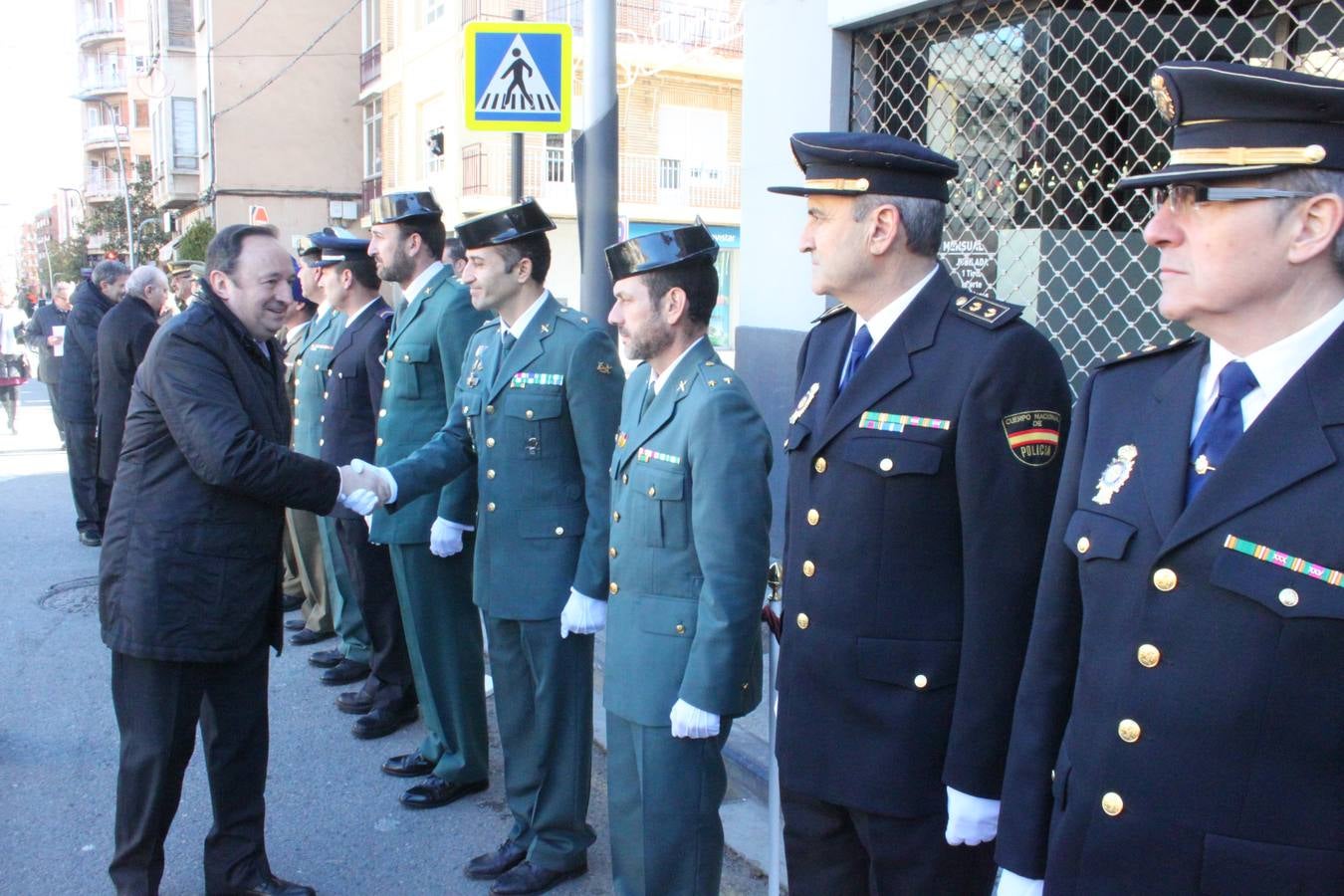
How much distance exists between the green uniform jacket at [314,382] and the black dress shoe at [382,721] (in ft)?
4.50

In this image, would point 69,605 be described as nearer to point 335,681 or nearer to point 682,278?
point 335,681

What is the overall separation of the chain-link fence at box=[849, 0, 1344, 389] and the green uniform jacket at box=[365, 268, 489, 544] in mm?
2133

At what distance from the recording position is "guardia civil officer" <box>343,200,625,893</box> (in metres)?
3.66

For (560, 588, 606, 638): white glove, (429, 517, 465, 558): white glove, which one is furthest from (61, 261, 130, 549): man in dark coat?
(560, 588, 606, 638): white glove

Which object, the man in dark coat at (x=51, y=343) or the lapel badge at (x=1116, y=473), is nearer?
the lapel badge at (x=1116, y=473)

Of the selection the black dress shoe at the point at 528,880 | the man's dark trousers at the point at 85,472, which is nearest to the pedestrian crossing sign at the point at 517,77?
the black dress shoe at the point at 528,880

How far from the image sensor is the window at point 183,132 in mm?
38469

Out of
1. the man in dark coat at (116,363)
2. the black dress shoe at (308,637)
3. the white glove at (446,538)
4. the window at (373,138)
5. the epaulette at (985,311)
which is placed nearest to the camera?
the epaulette at (985,311)

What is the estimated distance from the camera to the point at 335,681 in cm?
582

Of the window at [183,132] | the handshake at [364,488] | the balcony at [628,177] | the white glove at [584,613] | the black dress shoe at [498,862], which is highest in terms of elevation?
the window at [183,132]

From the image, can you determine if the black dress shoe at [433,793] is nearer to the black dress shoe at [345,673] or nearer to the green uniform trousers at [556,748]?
the green uniform trousers at [556,748]

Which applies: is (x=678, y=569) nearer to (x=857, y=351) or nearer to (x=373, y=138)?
(x=857, y=351)

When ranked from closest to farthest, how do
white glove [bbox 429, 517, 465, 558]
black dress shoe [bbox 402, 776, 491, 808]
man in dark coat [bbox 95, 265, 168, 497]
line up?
1. white glove [bbox 429, 517, 465, 558]
2. black dress shoe [bbox 402, 776, 491, 808]
3. man in dark coat [bbox 95, 265, 168, 497]

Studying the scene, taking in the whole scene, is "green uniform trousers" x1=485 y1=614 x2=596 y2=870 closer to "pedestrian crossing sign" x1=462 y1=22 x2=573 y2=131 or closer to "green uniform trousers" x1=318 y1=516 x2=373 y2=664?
"green uniform trousers" x1=318 y1=516 x2=373 y2=664
